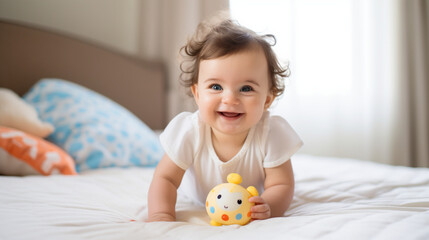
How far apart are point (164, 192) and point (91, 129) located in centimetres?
79

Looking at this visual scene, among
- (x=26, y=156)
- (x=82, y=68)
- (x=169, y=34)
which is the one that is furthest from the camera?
(x=169, y=34)

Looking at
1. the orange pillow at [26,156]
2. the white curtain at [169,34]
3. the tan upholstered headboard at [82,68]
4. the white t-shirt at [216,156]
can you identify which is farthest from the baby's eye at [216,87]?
the white curtain at [169,34]

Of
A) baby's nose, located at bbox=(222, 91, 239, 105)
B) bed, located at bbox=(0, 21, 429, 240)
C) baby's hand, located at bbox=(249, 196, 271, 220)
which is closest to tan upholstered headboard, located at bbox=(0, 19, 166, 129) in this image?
bed, located at bbox=(0, 21, 429, 240)

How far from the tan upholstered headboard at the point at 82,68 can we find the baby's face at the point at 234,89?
1.43 meters

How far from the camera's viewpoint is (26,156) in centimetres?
115

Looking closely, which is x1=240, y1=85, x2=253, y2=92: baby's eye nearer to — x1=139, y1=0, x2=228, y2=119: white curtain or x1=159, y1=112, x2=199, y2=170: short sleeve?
x1=159, y1=112, x2=199, y2=170: short sleeve

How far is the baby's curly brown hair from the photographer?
A: 82 centimetres

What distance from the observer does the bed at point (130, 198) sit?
559mm

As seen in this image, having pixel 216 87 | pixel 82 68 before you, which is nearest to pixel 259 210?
pixel 216 87

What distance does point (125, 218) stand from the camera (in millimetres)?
762

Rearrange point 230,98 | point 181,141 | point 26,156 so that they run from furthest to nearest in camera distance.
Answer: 1. point 26,156
2. point 181,141
3. point 230,98

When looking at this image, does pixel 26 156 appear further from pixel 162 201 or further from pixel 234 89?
pixel 234 89

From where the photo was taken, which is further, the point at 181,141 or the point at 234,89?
the point at 181,141

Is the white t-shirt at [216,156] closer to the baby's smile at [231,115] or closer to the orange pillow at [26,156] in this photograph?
the baby's smile at [231,115]
